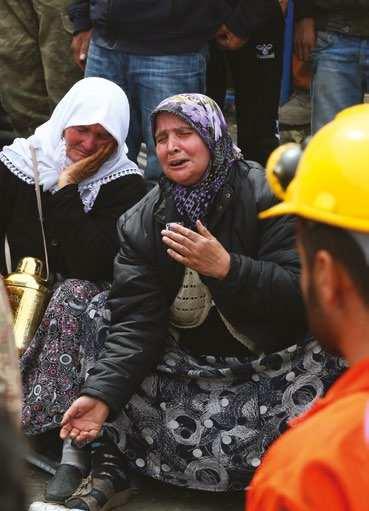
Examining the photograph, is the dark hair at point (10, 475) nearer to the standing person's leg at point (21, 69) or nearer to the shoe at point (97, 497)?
the shoe at point (97, 497)

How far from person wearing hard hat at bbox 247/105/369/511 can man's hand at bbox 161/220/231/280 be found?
5.41ft

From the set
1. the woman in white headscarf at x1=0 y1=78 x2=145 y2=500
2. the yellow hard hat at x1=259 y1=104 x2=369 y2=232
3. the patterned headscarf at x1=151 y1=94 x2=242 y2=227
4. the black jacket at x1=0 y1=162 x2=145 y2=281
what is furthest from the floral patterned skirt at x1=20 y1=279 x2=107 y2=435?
the yellow hard hat at x1=259 y1=104 x2=369 y2=232

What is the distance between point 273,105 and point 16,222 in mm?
1548

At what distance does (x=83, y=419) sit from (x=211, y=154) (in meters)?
0.96

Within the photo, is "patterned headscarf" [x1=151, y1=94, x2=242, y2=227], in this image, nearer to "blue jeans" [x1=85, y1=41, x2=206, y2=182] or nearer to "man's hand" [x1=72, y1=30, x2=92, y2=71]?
"blue jeans" [x1=85, y1=41, x2=206, y2=182]

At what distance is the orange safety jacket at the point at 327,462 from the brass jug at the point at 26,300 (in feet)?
8.46

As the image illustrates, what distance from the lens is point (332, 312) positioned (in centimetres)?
187

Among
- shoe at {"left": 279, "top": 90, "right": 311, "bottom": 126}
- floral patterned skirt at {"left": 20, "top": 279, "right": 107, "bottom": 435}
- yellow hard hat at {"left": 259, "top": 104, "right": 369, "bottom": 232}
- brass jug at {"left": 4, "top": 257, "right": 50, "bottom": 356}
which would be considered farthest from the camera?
shoe at {"left": 279, "top": 90, "right": 311, "bottom": 126}

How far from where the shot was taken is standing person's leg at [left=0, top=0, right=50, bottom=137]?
6.25 meters

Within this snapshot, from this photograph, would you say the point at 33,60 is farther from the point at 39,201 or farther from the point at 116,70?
the point at 39,201

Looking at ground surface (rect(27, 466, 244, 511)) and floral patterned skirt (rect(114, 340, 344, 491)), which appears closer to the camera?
floral patterned skirt (rect(114, 340, 344, 491))

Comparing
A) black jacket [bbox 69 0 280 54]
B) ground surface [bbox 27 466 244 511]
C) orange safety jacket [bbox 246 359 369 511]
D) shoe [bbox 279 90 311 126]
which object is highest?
orange safety jacket [bbox 246 359 369 511]

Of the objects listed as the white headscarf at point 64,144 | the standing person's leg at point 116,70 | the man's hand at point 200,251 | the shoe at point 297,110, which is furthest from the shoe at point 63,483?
the shoe at point 297,110

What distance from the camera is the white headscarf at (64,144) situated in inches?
181
